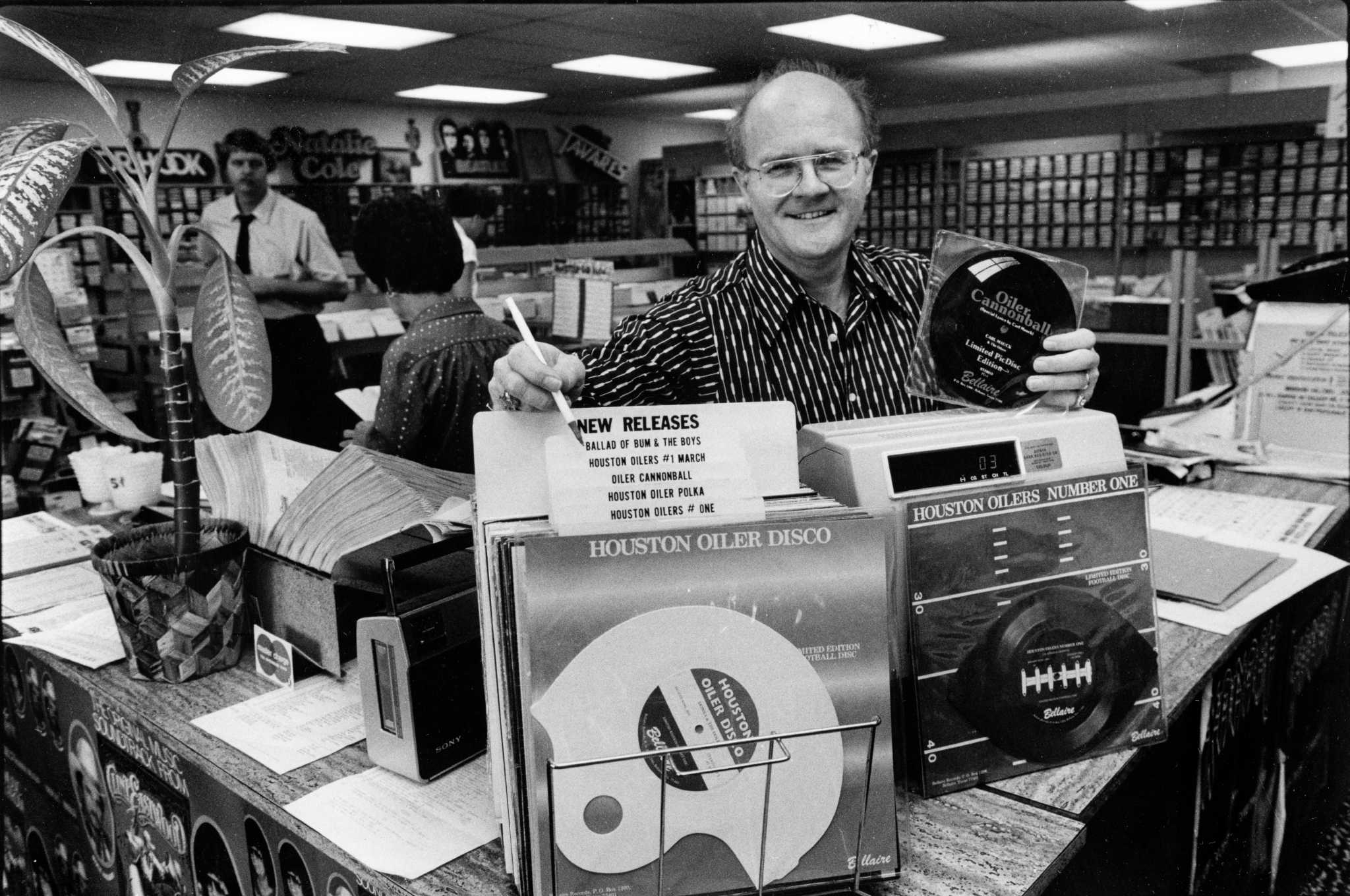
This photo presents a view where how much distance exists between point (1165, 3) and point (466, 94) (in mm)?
6425

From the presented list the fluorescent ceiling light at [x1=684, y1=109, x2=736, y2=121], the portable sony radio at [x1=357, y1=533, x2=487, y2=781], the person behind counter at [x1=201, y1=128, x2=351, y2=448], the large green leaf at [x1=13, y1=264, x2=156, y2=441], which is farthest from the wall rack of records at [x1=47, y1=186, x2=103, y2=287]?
the fluorescent ceiling light at [x1=684, y1=109, x2=736, y2=121]

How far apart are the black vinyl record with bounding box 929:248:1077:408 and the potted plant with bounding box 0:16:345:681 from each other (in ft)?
2.69

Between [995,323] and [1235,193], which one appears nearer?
[995,323]

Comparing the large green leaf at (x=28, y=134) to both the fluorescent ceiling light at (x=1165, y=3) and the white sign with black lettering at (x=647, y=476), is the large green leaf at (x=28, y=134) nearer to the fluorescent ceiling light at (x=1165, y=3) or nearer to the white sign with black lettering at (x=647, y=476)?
the white sign with black lettering at (x=647, y=476)

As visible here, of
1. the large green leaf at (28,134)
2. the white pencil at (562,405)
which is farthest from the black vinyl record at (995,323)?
the large green leaf at (28,134)

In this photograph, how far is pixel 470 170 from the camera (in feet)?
36.3

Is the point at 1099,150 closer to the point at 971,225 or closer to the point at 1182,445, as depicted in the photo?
the point at 971,225

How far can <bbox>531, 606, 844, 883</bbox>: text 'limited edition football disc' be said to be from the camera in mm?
706

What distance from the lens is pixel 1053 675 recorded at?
0.92 m

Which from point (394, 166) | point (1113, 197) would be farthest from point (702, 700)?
point (394, 166)

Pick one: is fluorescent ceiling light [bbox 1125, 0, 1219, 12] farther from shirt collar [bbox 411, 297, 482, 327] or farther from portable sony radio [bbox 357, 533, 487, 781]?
portable sony radio [bbox 357, 533, 487, 781]

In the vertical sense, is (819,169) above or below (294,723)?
above

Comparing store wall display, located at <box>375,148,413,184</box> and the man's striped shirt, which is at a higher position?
store wall display, located at <box>375,148,413,184</box>

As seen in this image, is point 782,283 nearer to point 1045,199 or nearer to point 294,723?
point 294,723
